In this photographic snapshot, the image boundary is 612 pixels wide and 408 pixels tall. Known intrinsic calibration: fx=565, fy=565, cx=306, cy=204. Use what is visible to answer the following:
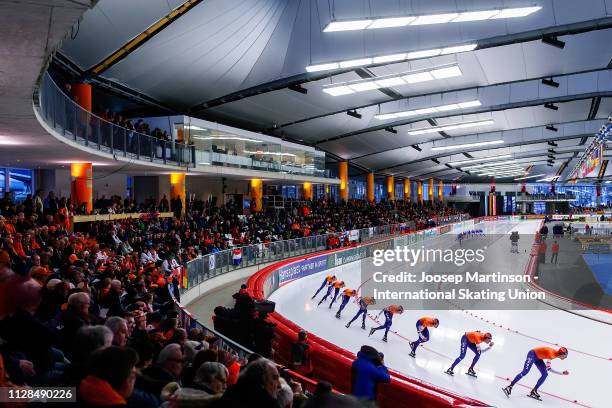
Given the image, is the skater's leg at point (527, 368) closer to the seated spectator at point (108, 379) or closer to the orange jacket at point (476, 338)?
the orange jacket at point (476, 338)

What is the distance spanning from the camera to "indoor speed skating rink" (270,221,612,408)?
31.2ft

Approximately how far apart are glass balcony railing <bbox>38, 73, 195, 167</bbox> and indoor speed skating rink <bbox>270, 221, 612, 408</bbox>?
6.15 metres

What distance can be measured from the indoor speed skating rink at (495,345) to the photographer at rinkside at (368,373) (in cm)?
362

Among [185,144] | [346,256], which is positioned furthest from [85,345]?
[346,256]

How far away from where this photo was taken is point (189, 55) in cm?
1945

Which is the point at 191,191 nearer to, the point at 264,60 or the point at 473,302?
the point at 264,60

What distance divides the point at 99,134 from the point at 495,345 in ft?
35.1

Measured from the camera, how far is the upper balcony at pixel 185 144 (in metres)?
11.6

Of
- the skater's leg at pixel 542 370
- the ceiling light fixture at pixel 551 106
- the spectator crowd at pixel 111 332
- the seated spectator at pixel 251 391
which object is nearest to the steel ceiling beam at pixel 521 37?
the spectator crowd at pixel 111 332

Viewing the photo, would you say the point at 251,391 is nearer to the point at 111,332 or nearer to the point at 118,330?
the point at 111,332

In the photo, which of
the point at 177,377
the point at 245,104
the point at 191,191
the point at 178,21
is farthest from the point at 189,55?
the point at 177,377

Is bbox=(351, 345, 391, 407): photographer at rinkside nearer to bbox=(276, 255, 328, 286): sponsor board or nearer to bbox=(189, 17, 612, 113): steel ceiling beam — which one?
bbox=(276, 255, 328, 286): sponsor board

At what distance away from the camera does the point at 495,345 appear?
12.4 metres

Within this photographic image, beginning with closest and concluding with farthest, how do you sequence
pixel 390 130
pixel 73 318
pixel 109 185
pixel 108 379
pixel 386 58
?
1. pixel 108 379
2. pixel 73 318
3. pixel 386 58
4. pixel 109 185
5. pixel 390 130
